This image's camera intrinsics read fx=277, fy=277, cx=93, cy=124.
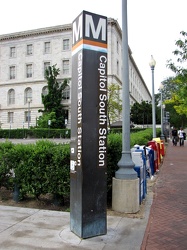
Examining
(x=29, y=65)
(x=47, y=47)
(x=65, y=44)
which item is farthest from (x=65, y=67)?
(x=29, y=65)

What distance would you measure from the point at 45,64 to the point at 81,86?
5937cm

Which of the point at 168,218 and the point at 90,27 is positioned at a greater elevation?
the point at 90,27

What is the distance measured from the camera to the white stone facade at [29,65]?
195 feet

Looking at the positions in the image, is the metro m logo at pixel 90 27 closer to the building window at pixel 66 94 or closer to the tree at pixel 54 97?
the tree at pixel 54 97

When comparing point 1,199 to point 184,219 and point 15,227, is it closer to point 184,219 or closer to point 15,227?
point 15,227

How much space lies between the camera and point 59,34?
59469mm

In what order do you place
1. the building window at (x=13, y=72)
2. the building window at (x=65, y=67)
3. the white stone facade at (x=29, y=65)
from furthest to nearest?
the building window at (x=13, y=72), the building window at (x=65, y=67), the white stone facade at (x=29, y=65)

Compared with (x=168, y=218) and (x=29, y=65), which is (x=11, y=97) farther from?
(x=168, y=218)

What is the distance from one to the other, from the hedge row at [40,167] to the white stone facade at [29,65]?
5185cm

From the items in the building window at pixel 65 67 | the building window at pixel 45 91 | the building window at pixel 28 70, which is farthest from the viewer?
the building window at pixel 28 70

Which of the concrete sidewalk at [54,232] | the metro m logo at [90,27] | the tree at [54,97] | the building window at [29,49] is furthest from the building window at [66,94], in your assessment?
the metro m logo at [90,27]

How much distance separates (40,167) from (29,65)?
5995 centimetres

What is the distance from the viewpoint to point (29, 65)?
62875 mm

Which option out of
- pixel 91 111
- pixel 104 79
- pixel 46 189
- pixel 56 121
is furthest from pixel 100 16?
pixel 56 121
